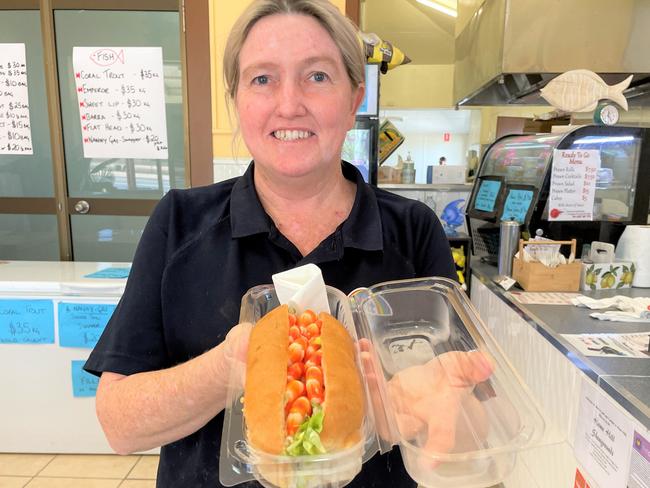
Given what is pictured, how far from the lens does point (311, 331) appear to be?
854 mm

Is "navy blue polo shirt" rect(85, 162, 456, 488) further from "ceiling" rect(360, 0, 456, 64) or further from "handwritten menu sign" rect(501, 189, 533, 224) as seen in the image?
"ceiling" rect(360, 0, 456, 64)

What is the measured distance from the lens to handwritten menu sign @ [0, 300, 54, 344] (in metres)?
2.39

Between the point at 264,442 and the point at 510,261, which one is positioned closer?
the point at 264,442

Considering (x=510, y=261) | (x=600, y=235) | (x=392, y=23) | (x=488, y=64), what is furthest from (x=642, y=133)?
(x=392, y=23)

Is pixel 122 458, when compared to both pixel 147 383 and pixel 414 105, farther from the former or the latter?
pixel 414 105

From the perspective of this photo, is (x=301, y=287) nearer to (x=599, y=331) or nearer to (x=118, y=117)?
(x=599, y=331)

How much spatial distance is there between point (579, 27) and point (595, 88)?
724mm

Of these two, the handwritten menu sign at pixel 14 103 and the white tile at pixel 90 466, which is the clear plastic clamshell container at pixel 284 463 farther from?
the handwritten menu sign at pixel 14 103

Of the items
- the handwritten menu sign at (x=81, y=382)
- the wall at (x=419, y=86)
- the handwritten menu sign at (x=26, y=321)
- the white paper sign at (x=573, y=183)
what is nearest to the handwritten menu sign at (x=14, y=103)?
the handwritten menu sign at (x=26, y=321)

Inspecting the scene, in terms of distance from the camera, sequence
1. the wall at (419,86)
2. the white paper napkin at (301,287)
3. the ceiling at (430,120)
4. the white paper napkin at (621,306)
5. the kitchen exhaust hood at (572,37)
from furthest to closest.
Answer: the wall at (419,86) < the ceiling at (430,120) < the kitchen exhaust hood at (572,37) < the white paper napkin at (621,306) < the white paper napkin at (301,287)

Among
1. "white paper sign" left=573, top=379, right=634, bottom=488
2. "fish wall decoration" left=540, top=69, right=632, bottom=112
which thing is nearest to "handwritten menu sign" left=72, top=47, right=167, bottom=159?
"fish wall decoration" left=540, top=69, right=632, bottom=112

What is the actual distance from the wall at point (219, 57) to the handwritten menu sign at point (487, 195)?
1255 millimetres

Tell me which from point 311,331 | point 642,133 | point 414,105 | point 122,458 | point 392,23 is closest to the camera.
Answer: point 311,331

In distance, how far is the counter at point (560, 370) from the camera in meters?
1.14
